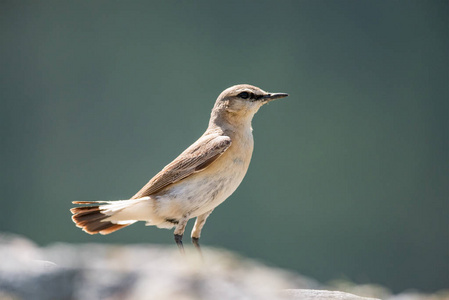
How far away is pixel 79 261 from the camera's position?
2.90 metres

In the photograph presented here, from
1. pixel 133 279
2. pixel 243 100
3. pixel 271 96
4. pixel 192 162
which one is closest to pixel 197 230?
pixel 192 162

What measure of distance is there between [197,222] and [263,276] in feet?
5.23

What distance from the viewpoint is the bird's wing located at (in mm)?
4238

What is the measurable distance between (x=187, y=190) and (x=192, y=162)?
0.23 meters

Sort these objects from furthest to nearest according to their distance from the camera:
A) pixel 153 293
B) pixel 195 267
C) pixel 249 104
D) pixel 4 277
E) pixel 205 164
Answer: pixel 249 104, pixel 205 164, pixel 4 277, pixel 195 267, pixel 153 293

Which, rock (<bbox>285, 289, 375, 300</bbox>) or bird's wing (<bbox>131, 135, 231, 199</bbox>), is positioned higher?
bird's wing (<bbox>131, 135, 231, 199</bbox>)

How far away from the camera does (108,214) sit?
170 inches

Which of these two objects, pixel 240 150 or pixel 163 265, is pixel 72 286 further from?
pixel 240 150

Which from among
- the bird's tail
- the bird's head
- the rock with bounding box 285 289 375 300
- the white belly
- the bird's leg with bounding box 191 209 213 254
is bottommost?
the rock with bounding box 285 289 375 300

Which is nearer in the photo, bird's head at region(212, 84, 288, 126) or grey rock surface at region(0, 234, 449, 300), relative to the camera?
grey rock surface at region(0, 234, 449, 300)

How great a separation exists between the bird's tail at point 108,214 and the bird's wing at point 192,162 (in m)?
0.15

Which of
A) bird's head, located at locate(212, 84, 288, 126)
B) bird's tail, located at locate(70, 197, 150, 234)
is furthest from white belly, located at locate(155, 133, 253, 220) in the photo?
bird's head, located at locate(212, 84, 288, 126)

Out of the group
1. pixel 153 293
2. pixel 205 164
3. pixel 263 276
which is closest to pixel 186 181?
pixel 205 164

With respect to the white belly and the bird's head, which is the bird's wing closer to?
the white belly
